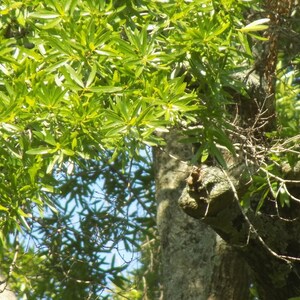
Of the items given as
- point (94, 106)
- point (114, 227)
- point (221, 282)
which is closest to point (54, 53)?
point (94, 106)

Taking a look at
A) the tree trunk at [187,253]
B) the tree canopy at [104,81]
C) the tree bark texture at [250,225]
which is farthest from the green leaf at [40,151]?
the tree trunk at [187,253]

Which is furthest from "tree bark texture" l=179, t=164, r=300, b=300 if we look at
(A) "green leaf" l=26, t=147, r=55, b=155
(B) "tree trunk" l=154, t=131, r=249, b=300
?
(A) "green leaf" l=26, t=147, r=55, b=155

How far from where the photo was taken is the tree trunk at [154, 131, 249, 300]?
5320 mm

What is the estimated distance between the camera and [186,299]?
543 centimetres

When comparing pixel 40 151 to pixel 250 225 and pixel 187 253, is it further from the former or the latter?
pixel 187 253

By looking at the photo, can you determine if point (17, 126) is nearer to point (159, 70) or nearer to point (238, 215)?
point (159, 70)

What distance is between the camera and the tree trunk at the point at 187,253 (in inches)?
209

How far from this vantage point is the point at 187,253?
554 centimetres

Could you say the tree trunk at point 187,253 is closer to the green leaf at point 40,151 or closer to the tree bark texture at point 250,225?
the tree bark texture at point 250,225

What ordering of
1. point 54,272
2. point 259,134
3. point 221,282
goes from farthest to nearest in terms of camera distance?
1. point 54,272
2. point 221,282
3. point 259,134

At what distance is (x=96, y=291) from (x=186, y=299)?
1118mm

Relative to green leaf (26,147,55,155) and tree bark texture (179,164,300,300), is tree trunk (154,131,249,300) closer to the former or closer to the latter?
tree bark texture (179,164,300,300)

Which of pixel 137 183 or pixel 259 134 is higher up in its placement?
pixel 137 183

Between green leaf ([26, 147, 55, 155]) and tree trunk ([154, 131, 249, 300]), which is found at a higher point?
tree trunk ([154, 131, 249, 300])
